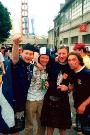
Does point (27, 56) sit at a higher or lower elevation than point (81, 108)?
higher

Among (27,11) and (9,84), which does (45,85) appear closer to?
(9,84)

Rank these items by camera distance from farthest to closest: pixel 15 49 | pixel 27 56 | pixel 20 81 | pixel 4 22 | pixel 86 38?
pixel 4 22 < pixel 86 38 < pixel 27 56 < pixel 20 81 < pixel 15 49

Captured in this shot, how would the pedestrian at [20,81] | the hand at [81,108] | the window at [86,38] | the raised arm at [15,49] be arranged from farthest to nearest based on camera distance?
the window at [86,38]
the hand at [81,108]
the pedestrian at [20,81]
the raised arm at [15,49]

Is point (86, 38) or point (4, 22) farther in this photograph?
point (4, 22)

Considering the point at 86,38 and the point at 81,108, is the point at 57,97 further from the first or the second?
the point at 86,38

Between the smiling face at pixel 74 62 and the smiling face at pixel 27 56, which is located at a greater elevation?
the smiling face at pixel 27 56

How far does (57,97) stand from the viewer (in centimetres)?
540

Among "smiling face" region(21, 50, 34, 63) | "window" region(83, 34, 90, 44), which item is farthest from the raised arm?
"window" region(83, 34, 90, 44)

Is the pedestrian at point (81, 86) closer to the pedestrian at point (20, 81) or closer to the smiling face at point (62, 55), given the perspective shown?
the smiling face at point (62, 55)

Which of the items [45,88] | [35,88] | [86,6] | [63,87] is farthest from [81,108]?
[86,6]

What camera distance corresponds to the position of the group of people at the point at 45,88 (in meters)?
4.98

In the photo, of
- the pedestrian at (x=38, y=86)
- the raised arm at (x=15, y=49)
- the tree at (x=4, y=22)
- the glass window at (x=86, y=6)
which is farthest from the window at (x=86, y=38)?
the tree at (x=4, y=22)

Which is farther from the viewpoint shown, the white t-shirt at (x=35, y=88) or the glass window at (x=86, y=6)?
the glass window at (x=86, y=6)

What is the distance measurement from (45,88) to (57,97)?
254 millimetres
